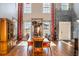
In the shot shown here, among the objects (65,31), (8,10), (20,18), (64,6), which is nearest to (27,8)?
(20,18)

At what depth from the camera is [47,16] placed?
3.78 metres

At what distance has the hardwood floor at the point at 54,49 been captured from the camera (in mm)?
3705

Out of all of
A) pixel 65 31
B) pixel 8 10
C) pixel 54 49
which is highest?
pixel 8 10

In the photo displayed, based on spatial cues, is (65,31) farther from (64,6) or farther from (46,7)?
A: (46,7)

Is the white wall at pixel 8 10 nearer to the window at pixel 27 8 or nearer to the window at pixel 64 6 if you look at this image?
the window at pixel 27 8

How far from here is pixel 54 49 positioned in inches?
149

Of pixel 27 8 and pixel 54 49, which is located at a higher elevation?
pixel 27 8

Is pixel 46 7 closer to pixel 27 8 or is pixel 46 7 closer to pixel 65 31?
pixel 27 8

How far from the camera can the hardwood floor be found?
3.71 meters

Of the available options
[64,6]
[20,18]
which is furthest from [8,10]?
[64,6]

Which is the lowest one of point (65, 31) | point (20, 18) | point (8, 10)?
point (65, 31)

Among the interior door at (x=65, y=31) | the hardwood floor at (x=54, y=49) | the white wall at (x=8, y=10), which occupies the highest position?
the white wall at (x=8, y=10)

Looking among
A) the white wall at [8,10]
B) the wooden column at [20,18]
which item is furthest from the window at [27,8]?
the white wall at [8,10]

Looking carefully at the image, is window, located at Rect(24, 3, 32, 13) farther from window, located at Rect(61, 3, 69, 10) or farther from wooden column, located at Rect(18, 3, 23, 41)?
window, located at Rect(61, 3, 69, 10)
